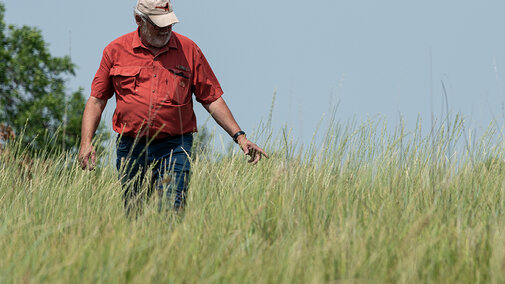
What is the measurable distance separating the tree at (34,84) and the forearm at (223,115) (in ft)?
46.5

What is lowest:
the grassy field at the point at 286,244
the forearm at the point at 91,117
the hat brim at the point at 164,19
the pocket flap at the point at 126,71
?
the grassy field at the point at 286,244

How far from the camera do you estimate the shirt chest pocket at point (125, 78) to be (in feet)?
15.8

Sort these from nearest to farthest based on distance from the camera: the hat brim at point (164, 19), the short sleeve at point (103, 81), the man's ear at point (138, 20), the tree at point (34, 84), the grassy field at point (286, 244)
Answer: the grassy field at point (286, 244) < the hat brim at point (164, 19) < the man's ear at point (138, 20) < the short sleeve at point (103, 81) < the tree at point (34, 84)

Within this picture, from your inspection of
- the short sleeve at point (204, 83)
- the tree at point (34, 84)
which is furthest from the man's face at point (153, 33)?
the tree at point (34, 84)

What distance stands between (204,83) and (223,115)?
11.9 inches

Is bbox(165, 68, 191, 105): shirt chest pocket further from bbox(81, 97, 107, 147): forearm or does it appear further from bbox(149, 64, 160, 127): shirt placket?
bbox(81, 97, 107, 147): forearm

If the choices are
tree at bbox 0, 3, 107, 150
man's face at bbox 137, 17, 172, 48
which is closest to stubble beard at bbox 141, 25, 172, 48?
man's face at bbox 137, 17, 172, 48

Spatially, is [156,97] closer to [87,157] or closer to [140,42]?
[140,42]

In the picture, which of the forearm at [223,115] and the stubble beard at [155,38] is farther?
the forearm at [223,115]

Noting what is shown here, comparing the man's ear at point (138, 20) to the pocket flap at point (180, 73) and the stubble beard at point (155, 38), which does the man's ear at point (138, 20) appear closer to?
the stubble beard at point (155, 38)

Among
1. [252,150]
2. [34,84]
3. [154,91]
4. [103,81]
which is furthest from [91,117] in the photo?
[34,84]

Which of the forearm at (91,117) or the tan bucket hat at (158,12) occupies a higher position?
the tan bucket hat at (158,12)

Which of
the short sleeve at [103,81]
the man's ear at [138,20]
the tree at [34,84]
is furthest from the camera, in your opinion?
the tree at [34,84]

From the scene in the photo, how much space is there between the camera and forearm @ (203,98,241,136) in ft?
16.7
